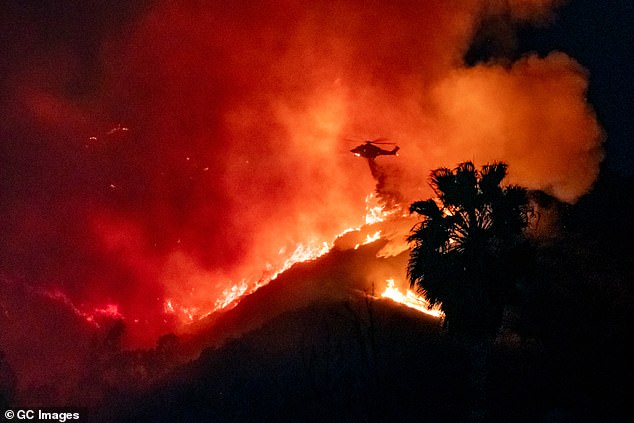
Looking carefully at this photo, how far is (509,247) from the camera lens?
20.1 m

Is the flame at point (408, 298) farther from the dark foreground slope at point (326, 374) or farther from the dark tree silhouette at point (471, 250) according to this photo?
the dark tree silhouette at point (471, 250)

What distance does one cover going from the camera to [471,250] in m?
19.9

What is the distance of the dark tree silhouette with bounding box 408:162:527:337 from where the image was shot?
1911 cm

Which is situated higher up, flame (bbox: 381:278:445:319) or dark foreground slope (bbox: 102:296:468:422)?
flame (bbox: 381:278:445:319)

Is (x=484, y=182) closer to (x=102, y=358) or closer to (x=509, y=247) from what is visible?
(x=509, y=247)

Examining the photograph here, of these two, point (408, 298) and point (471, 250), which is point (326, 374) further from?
point (471, 250)

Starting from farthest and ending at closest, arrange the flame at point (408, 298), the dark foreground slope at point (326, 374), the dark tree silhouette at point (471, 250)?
the flame at point (408, 298), the dark foreground slope at point (326, 374), the dark tree silhouette at point (471, 250)

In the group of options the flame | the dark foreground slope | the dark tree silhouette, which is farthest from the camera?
the flame

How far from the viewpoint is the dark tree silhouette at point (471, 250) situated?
752 inches

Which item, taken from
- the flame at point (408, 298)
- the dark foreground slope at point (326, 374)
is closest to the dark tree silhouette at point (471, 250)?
the dark foreground slope at point (326, 374)

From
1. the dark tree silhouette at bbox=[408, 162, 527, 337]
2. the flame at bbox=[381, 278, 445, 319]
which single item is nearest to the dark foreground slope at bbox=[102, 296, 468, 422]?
the flame at bbox=[381, 278, 445, 319]

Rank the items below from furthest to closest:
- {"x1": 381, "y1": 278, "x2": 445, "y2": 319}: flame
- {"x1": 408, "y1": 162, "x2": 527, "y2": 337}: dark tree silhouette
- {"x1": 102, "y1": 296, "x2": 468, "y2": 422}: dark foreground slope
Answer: {"x1": 381, "y1": 278, "x2": 445, "y2": 319}: flame, {"x1": 102, "y1": 296, "x2": 468, "y2": 422}: dark foreground slope, {"x1": 408, "y1": 162, "x2": 527, "y2": 337}: dark tree silhouette

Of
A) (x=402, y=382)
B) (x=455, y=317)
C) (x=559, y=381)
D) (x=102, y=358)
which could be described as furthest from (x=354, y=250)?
(x=102, y=358)

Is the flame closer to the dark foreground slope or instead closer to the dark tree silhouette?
the dark foreground slope
